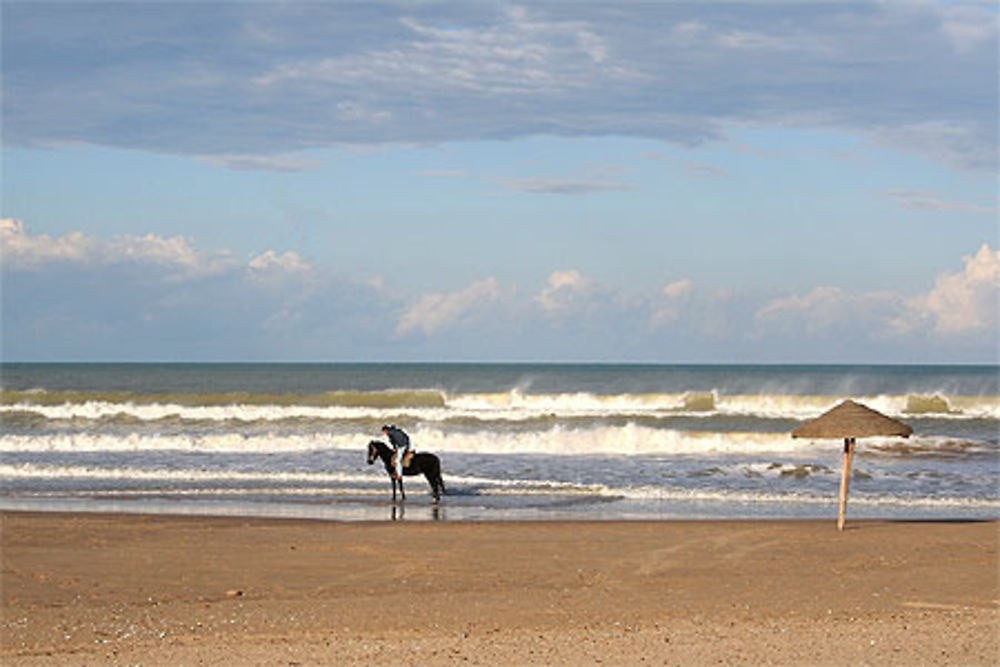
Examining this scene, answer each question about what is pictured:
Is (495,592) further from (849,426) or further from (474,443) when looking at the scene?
(474,443)

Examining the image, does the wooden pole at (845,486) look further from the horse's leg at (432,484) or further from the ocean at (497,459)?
the horse's leg at (432,484)

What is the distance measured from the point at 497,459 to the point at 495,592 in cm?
1805

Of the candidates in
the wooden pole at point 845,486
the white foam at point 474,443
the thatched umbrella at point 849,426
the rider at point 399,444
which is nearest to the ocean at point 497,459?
the white foam at point 474,443

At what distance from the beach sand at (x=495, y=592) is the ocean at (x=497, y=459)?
3.06m

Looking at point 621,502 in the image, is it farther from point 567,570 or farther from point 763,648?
point 763,648

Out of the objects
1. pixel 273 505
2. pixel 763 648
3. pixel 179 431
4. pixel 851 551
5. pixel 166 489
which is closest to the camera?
pixel 763 648

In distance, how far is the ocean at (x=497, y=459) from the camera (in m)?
21.1

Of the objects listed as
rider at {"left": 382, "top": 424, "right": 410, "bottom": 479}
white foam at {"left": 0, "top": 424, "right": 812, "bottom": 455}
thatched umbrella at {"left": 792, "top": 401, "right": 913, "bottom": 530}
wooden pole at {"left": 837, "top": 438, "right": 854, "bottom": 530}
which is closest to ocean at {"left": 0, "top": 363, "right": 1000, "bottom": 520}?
white foam at {"left": 0, "top": 424, "right": 812, "bottom": 455}

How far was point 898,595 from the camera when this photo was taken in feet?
41.0

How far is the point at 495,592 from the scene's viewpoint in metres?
12.5

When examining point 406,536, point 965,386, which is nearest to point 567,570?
point 406,536

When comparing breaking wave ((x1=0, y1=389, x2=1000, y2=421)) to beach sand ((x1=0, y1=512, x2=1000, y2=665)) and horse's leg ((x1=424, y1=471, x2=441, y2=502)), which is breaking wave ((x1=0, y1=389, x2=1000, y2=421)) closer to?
horse's leg ((x1=424, y1=471, x2=441, y2=502))

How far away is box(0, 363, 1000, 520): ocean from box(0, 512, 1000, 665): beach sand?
3062 mm

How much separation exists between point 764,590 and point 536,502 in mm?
9258
